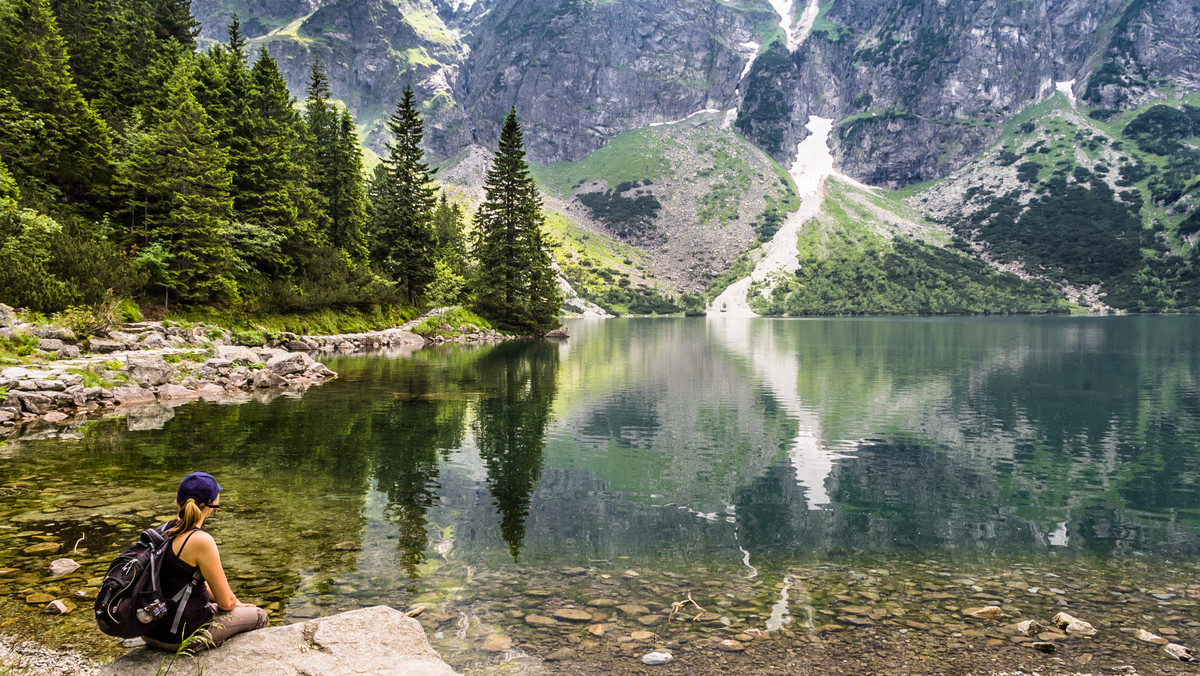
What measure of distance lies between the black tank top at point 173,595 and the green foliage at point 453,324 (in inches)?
2586

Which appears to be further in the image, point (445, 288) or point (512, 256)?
point (512, 256)

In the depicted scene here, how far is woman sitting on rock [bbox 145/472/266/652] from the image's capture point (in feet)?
20.4

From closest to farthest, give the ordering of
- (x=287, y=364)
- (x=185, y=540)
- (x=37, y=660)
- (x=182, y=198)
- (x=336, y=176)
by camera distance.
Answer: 1. (x=185, y=540)
2. (x=37, y=660)
3. (x=287, y=364)
4. (x=182, y=198)
5. (x=336, y=176)

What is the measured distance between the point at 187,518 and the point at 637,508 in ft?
34.1

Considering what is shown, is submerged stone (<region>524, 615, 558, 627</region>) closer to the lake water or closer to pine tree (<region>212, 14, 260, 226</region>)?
the lake water

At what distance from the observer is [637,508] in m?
14.8

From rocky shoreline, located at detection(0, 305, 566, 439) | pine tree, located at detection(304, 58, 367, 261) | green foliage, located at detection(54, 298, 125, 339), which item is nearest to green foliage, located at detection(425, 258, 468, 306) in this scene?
pine tree, located at detection(304, 58, 367, 261)

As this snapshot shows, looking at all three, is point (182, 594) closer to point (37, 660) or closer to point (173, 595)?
point (173, 595)

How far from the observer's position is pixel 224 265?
4359 centimetres

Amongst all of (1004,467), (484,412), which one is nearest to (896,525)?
(1004,467)

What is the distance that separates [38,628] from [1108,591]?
16.9 m

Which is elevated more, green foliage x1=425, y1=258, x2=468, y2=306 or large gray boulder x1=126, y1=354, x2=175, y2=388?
green foliage x1=425, y1=258, x2=468, y2=306

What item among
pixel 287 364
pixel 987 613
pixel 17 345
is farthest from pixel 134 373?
pixel 987 613

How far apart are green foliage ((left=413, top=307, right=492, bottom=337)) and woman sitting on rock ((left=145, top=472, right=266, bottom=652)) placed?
6561cm
